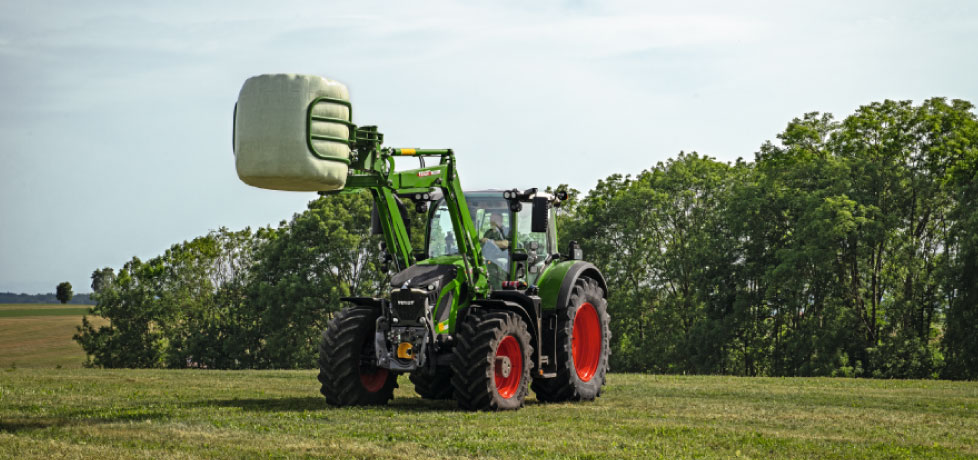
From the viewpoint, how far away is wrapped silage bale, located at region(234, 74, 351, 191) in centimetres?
1176

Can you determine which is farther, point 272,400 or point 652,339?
point 652,339

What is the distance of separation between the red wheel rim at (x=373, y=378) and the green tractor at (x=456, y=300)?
0.05 ft

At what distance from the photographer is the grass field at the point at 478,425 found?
9852 mm

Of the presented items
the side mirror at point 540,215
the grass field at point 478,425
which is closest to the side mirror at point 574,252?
the side mirror at point 540,215

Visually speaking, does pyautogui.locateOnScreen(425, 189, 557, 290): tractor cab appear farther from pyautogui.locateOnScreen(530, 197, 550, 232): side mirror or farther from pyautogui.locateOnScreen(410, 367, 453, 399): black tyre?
pyautogui.locateOnScreen(410, 367, 453, 399): black tyre

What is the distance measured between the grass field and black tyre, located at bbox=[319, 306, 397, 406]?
34 cm

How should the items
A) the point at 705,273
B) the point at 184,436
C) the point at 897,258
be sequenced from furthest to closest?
the point at 705,273, the point at 897,258, the point at 184,436

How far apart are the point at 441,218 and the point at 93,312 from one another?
51.9m

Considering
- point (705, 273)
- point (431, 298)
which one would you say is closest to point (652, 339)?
point (705, 273)

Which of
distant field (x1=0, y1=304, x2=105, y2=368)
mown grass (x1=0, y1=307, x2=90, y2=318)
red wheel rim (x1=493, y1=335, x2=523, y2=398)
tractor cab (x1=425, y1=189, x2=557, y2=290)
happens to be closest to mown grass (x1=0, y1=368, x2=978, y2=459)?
red wheel rim (x1=493, y1=335, x2=523, y2=398)

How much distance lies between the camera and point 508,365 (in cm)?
1357

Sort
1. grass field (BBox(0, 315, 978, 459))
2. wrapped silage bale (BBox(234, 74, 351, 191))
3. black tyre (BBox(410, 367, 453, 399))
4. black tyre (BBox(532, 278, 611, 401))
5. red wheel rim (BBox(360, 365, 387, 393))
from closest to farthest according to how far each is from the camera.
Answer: grass field (BBox(0, 315, 978, 459)) → wrapped silage bale (BBox(234, 74, 351, 191)) → red wheel rim (BBox(360, 365, 387, 393)) → black tyre (BBox(532, 278, 611, 401)) → black tyre (BBox(410, 367, 453, 399))

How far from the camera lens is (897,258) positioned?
39.3 m

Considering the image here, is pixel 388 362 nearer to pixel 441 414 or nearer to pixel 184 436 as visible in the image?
pixel 441 414
